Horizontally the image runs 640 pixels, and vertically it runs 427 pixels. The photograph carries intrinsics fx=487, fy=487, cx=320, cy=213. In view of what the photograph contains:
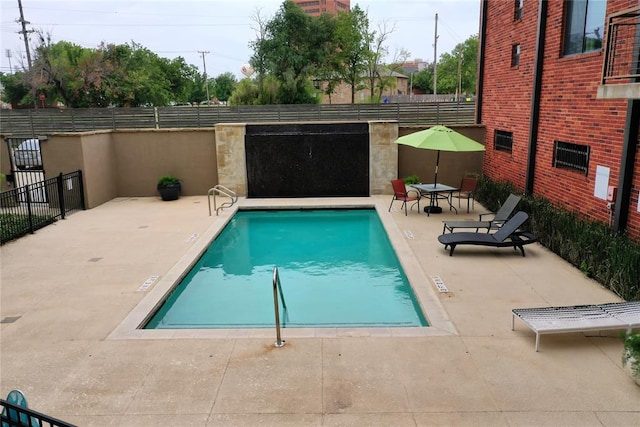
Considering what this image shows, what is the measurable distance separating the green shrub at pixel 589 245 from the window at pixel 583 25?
3.20 m

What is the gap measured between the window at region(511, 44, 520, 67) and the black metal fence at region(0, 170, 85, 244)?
1265 centimetres

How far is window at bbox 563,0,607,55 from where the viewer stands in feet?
29.7

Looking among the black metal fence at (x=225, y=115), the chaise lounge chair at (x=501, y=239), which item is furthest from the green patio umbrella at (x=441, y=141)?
the black metal fence at (x=225, y=115)

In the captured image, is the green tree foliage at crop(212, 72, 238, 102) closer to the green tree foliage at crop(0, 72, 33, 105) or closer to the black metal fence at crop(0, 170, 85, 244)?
the green tree foliage at crop(0, 72, 33, 105)

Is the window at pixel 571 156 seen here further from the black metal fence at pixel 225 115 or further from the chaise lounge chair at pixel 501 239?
the black metal fence at pixel 225 115

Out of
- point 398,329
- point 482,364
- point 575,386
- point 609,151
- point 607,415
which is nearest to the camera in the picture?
point 607,415

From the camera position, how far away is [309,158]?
16344 mm

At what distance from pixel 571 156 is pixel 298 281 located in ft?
20.1

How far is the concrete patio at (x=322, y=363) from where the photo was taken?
4555 millimetres

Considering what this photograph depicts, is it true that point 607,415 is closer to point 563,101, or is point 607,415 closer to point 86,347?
point 86,347

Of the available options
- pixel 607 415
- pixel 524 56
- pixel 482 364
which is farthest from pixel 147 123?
pixel 607 415

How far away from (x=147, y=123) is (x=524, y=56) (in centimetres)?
1290

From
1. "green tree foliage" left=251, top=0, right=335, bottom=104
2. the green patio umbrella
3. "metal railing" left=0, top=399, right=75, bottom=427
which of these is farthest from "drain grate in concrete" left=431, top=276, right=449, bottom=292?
"green tree foliage" left=251, top=0, right=335, bottom=104

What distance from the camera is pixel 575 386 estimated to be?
4.91m
